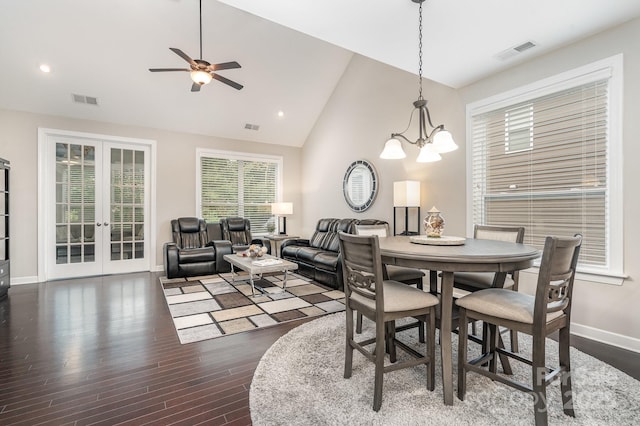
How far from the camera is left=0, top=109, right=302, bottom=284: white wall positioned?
4.80 meters

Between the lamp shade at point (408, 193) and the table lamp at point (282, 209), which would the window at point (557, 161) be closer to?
the lamp shade at point (408, 193)

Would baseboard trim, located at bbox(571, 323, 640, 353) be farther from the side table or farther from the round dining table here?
the side table

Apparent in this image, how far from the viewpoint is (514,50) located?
9.84 feet

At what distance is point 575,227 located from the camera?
2920mm

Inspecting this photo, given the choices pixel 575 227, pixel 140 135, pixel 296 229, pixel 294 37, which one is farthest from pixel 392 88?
pixel 140 135

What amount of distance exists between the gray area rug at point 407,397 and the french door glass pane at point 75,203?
4.85 m

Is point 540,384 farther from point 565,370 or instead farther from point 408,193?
point 408,193

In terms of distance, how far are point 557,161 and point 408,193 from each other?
166 centimetres

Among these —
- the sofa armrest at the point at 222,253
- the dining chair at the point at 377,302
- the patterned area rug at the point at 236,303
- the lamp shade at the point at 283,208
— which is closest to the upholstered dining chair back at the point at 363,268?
the dining chair at the point at 377,302

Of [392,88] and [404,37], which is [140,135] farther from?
[404,37]

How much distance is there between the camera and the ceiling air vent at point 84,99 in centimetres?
488

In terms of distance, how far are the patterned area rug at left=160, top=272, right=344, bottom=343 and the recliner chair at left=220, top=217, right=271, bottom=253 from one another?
1.31 m

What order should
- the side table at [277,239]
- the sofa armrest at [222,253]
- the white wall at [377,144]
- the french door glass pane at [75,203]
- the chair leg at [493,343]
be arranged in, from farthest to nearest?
1. the side table at [277,239]
2. the sofa armrest at [222,253]
3. the french door glass pane at [75,203]
4. the white wall at [377,144]
5. the chair leg at [493,343]

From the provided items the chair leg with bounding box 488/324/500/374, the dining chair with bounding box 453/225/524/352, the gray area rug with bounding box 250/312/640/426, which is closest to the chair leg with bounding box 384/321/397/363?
the gray area rug with bounding box 250/312/640/426
